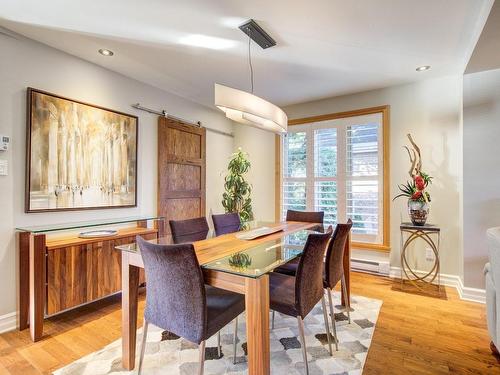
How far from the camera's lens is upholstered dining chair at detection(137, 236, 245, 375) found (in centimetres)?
137

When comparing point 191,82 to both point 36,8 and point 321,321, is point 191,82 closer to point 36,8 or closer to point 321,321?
point 36,8

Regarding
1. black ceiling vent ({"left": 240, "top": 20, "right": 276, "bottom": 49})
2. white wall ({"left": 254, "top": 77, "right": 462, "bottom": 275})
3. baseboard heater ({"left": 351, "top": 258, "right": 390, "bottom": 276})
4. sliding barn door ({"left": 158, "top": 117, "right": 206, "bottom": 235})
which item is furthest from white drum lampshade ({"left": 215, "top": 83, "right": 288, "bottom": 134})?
baseboard heater ({"left": 351, "top": 258, "right": 390, "bottom": 276})

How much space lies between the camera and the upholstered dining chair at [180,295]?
1366mm

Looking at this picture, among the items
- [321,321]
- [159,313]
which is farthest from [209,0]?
[321,321]

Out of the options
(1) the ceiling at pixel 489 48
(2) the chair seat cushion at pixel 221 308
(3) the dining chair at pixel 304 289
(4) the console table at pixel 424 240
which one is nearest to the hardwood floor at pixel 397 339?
(4) the console table at pixel 424 240

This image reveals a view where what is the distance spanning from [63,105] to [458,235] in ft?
15.0

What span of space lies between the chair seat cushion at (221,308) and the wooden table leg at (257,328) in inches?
9.2

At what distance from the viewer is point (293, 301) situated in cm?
167

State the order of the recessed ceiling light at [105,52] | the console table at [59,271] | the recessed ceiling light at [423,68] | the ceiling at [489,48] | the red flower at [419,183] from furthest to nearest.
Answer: the red flower at [419,183] → the recessed ceiling light at [423,68] → the recessed ceiling light at [105,52] → the console table at [59,271] → the ceiling at [489,48]

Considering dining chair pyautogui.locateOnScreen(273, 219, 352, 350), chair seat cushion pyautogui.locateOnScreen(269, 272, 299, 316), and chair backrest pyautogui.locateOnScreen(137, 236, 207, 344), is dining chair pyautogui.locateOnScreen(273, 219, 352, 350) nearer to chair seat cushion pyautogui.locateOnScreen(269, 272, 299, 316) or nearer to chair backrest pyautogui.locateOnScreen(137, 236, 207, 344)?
chair seat cushion pyautogui.locateOnScreen(269, 272, 299, 316)

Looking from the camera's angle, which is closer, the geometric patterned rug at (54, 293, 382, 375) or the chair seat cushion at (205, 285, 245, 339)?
the chair seat cushion at (205, 285, 245, 339)

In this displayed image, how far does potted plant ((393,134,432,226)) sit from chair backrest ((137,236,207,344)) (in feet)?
9.19

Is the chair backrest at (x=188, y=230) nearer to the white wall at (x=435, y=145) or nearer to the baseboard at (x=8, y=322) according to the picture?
the baseboard at (x=8, y=322)

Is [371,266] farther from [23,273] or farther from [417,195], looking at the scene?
[23,273]
